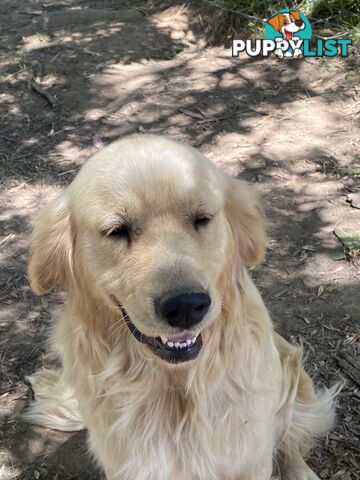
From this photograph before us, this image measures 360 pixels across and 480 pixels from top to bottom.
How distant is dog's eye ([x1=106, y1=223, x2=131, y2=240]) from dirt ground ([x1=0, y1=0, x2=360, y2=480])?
5.35 feet

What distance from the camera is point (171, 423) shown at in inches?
96.7

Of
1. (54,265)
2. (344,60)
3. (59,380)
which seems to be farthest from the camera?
(344,60)

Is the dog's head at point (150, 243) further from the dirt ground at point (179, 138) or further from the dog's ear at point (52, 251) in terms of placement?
the dirt ground at point (179, 138)

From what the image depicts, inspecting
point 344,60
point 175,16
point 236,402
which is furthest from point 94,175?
point 175,16

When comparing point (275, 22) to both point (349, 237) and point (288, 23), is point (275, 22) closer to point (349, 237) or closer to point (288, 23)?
point (288, 23)

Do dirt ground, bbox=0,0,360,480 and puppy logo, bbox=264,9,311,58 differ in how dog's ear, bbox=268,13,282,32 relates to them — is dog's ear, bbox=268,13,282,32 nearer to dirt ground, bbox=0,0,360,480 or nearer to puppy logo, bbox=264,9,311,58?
puppy logo, bbox=264,9,311,58

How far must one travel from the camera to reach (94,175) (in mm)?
2211

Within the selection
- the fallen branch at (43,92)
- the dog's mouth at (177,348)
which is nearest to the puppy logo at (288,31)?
the fallen branch at (43,92)

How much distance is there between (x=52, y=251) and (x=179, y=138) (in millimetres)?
3334

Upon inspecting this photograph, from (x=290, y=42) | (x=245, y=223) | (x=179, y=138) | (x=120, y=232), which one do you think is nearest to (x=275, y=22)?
(x=290, y=42)

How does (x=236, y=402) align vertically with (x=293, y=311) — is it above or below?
above

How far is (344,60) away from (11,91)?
3792 mm

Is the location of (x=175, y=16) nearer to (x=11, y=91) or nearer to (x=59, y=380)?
(x=11, y=91)

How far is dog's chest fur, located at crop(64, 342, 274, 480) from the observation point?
242 centimetres
